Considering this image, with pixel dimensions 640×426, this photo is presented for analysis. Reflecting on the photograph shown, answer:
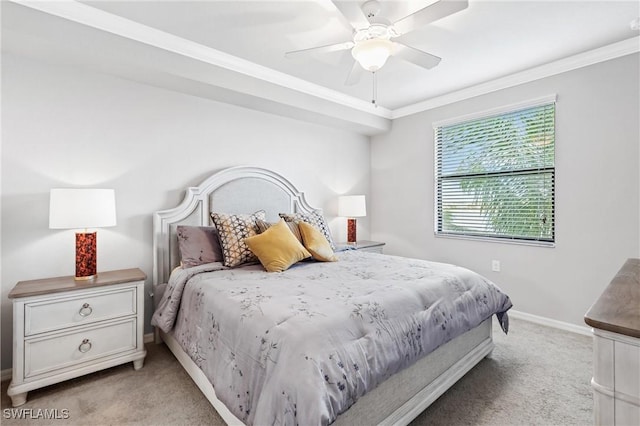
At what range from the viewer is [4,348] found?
2.19 meters

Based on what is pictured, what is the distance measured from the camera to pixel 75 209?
2.10 metres

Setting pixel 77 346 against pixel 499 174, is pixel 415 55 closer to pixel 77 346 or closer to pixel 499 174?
pixel 499 174

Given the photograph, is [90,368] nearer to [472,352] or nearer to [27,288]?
[27,288]

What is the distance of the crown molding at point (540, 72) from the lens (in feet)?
8.62

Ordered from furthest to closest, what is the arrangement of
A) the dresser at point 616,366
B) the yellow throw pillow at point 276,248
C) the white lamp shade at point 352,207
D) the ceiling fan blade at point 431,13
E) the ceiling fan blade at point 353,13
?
the white lamp shade at point 352,207, the yellow throw pillow at point 276,248, the ceiling fan blade at point 353,13, the ceiling fan blade at point 431,13, the dresser at point 616,366

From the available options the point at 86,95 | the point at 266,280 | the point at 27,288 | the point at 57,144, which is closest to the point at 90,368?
the point at 27,288

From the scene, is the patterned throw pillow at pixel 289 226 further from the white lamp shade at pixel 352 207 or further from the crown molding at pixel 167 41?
the crown molding at pixel 167 41

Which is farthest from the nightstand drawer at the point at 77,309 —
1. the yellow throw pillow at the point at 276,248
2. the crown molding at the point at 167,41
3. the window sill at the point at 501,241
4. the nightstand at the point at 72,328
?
the window sill at the point at 501,241

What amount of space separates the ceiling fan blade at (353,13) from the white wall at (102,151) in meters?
1.78

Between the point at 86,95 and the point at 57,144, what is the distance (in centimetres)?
45

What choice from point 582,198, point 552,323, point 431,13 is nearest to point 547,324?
point 552,323

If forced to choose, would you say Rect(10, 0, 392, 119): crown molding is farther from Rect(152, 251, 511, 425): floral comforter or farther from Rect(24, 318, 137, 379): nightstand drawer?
Rect(24, 318, 137, 379): nightstand drawer

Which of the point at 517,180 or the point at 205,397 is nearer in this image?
the point at 205,397

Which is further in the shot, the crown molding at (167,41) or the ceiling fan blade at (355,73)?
the ceiling fan blade at (355,73)
